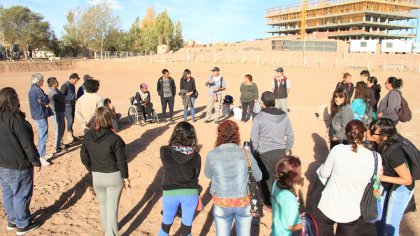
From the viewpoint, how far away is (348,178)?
10.1 feet

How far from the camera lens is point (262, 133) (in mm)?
4391

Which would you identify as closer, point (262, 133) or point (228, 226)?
point (228, 226)

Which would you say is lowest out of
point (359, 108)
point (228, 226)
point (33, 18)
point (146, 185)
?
point (146, 185)

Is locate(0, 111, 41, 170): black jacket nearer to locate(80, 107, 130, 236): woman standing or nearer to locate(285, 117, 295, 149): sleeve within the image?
locate(80, 107, 130, 236): woman standing

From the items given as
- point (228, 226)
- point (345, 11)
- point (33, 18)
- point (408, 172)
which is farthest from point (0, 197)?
point (345, 11)

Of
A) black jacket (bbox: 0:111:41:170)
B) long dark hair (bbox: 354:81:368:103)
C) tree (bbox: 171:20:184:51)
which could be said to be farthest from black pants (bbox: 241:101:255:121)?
tree (bbox: 171:20:184:51)

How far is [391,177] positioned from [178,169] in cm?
215

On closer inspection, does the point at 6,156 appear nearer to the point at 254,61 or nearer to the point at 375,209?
the point at 375,209

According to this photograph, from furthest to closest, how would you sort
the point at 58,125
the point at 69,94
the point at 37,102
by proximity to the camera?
the point at 69,94
the point at 58,125
the point at 37,102

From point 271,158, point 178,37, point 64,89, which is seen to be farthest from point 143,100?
point 178,37

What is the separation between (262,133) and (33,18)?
215ft

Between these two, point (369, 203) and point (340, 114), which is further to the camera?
point (340, 114)

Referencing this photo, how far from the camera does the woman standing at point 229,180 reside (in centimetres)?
312

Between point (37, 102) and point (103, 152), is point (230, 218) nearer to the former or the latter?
point (103, 152)
